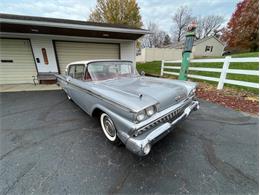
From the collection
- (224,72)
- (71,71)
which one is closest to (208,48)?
(224,72)

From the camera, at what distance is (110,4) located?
1630 centimetres

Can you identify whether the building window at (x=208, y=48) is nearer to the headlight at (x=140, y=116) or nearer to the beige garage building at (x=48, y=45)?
the beige garage building at (x=48, y=45)

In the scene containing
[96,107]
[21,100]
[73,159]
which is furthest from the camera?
[21,100]

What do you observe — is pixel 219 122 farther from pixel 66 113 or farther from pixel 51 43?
pixel 51 43

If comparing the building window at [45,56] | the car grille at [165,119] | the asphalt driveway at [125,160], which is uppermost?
the building window at [45,56]

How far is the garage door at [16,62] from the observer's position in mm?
6896

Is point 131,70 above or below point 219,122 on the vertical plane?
above

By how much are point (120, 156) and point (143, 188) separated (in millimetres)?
594

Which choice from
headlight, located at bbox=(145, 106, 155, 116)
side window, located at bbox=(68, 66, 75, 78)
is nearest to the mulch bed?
headlight, located at bbox=(145, 106, 155, 116)

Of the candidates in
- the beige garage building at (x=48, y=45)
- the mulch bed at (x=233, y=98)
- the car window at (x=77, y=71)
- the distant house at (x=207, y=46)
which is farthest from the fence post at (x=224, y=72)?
the distant house at (x=207, y=46)

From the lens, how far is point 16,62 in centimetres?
720

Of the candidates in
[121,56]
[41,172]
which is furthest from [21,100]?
[121,56]

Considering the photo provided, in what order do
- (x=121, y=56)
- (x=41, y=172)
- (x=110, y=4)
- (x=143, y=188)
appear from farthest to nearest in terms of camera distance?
1. (x=110, y=4)
2. (x=121, y=56)
3. (x=41, y=172)
4. (x=143, y=188)

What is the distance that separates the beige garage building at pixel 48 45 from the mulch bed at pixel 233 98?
185 inches
